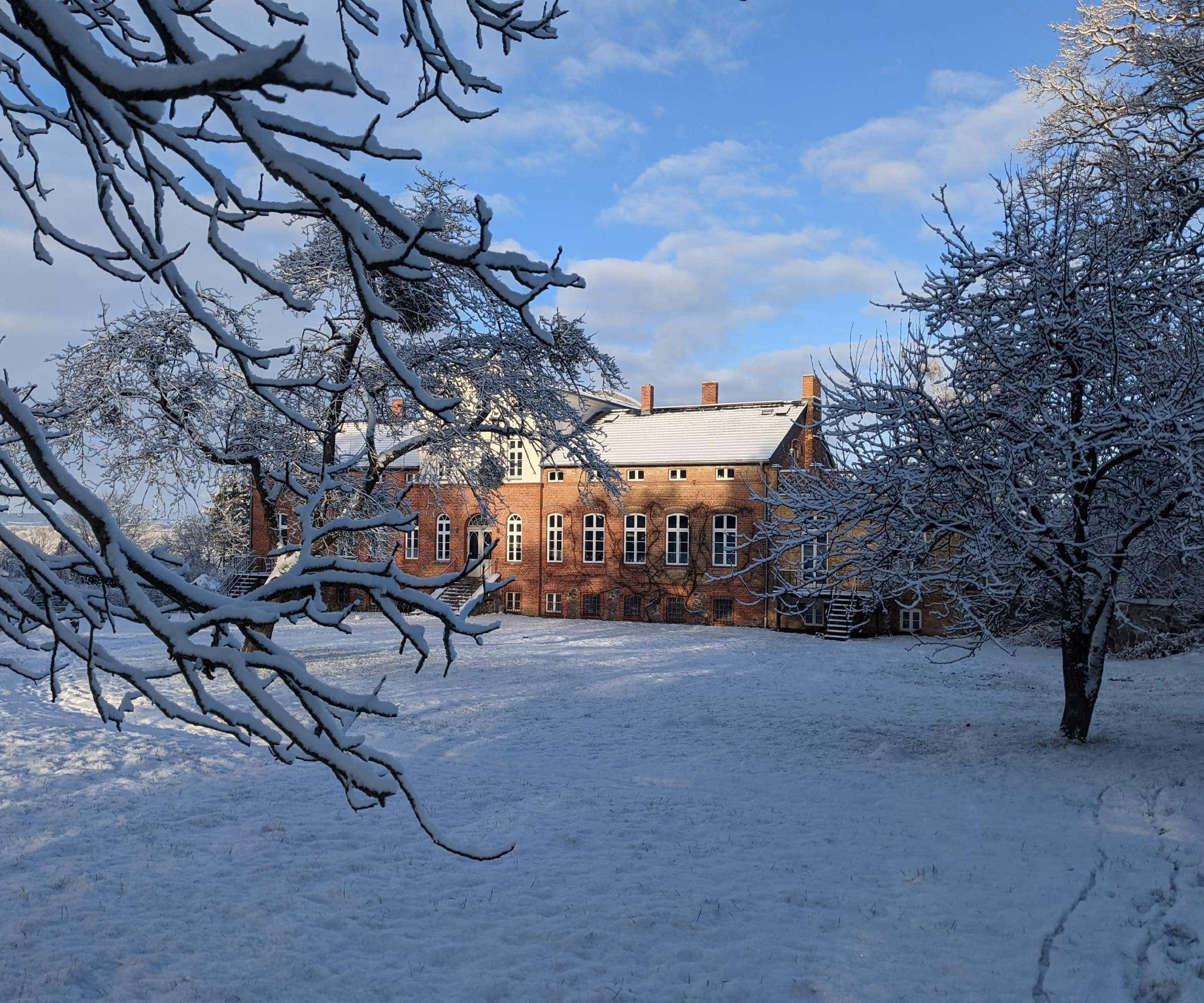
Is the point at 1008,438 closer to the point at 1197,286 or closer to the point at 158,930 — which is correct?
the point at 1197,286

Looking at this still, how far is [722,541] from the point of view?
1208 inches

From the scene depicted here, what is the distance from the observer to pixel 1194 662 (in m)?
19.9

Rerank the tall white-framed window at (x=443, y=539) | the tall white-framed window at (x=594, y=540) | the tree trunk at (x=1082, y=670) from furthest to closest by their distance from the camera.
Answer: the tall white-framed window at (x=443, y=539), the tall white-framed window at (x=594, y=540), the tree trunk at (x=1082, y=670)

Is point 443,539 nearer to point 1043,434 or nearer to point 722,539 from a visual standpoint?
point 722,539

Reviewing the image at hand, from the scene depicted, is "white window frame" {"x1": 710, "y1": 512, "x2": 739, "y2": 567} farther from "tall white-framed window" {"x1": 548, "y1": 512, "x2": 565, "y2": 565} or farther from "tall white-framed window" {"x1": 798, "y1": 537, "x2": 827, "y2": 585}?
"tall white-framed window" {"x1": 798, "y1": 537, "x2": 827, "y2": 585}

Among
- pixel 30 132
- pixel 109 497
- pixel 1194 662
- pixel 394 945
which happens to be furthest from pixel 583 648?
pixel 30 132

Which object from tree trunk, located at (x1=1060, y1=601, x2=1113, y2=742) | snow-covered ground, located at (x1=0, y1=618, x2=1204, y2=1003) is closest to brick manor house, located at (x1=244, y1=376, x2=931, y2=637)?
tree trunk, located at (x1=1060, y1=601, x2=1113, y2=742)

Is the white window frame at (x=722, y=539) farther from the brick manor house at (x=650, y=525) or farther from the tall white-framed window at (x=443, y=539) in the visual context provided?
the tall white-framed window at (x=443, y=539)

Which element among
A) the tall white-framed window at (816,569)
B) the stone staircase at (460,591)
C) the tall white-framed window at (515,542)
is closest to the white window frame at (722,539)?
the tall white-framed window at (515,542)

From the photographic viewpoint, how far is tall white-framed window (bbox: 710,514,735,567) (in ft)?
100

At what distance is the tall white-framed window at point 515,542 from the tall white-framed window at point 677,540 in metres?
5.92

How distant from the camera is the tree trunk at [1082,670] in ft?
35.8

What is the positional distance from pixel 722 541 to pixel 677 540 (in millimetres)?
1552

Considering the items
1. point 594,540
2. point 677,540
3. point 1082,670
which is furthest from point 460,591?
point 1082,670
